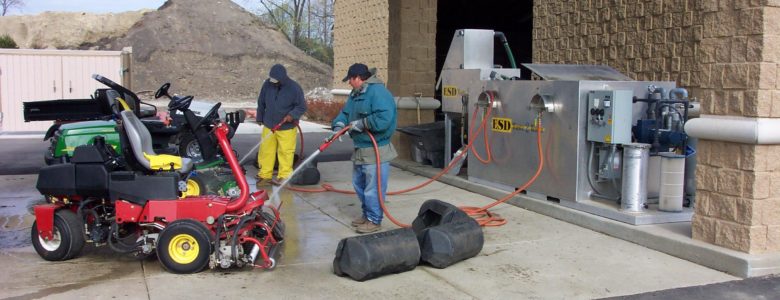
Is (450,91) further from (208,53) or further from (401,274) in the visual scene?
(208,53)

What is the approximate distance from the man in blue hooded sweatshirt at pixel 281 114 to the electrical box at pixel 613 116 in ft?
14.7

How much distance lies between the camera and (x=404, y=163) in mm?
12648

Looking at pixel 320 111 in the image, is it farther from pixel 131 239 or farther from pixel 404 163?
pixel 131 239

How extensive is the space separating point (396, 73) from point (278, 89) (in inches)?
125

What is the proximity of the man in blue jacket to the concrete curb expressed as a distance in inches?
84.0

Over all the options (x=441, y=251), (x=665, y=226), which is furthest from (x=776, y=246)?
(x=441, y=251)

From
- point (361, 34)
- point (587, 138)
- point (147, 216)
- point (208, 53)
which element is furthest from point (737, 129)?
point (208, 53)

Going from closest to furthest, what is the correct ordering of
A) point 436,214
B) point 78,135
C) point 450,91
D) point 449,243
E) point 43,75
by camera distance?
1. point 449,243
2. point 436,214
3. point 78,135
4. point 450,91
5. point 43,75

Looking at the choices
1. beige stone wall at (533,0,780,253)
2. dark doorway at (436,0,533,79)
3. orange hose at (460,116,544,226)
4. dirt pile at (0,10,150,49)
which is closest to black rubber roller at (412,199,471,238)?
orange hose at (460,116,544,226)

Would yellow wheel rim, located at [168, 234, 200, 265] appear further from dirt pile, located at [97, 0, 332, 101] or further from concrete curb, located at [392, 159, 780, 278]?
dirt pile, located at [97, 0, 332, 101]

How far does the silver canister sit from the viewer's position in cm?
743

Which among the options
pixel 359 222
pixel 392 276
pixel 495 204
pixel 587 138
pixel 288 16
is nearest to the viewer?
pixel 392 276

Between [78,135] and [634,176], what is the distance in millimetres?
6630

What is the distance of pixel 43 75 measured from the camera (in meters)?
20.5
